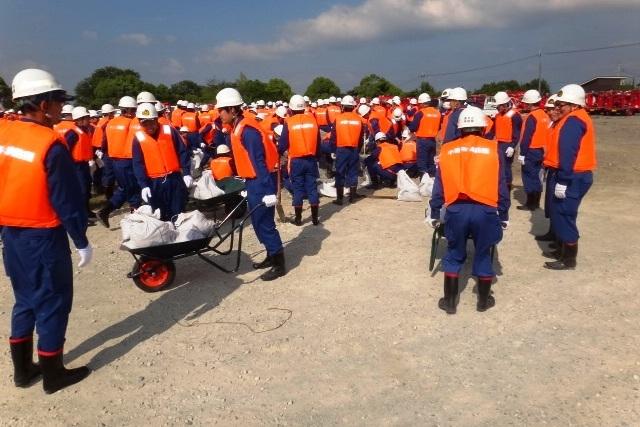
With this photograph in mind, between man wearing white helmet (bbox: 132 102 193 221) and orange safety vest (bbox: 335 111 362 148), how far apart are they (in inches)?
130

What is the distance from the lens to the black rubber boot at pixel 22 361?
3.46 metres

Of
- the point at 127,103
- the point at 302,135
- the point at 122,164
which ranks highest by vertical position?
the point at 127,103

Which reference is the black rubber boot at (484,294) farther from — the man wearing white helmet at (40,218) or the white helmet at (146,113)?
the white helmet at (146,113)

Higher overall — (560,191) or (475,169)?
(475,169)

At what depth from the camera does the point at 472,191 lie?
396 cm

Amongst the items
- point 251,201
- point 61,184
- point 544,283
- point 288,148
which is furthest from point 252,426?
point 288,148

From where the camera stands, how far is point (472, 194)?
397 centimetres

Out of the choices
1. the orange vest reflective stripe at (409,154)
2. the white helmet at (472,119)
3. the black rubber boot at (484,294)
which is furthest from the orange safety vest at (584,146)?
the orange vest reflective stripe at (409,154)

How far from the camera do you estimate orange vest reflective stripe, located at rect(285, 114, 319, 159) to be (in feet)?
23.5

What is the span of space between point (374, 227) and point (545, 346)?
12.1 ft

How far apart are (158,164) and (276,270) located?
1.98 m

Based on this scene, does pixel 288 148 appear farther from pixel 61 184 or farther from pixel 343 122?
pixel 61 184

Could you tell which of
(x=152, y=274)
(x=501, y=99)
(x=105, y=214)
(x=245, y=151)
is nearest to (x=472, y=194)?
(x=245, y=151)

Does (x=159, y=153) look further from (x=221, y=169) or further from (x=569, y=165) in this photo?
(x=569, y=165)
